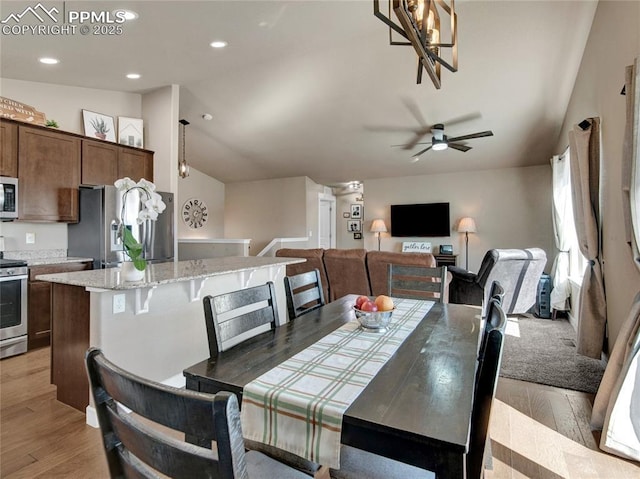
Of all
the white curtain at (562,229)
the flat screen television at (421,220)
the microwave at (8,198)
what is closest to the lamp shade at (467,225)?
the flat screen television at (421,220)

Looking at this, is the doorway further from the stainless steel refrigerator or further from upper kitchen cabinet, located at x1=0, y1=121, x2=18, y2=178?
upper kitchen cabinet, located at x1=0, y1=121, x2=18, y2=178

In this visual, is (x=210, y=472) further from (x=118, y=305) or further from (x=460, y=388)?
(x=118, y=305)

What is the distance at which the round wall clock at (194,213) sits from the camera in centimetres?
751

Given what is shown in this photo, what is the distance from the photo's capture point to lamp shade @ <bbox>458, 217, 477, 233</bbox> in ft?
22.6

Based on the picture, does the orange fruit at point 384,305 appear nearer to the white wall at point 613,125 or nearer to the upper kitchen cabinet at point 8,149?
the white wall at point 613,125

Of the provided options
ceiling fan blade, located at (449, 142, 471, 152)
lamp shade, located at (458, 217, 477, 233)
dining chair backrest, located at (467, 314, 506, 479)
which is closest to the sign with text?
Result: lamp shade, located at (458, 217, 477, 233)

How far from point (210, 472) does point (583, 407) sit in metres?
2.78

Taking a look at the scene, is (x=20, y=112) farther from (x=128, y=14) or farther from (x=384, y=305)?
(x=384, y=305)

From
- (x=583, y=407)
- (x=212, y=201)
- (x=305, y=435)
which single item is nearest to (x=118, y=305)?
(x=305, y=435)

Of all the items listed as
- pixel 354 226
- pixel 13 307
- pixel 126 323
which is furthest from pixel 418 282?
pixel 354 226

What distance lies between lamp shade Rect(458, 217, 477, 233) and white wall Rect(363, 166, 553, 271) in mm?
254

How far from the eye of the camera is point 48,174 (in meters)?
3.75

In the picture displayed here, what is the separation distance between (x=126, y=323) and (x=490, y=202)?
22.2ft

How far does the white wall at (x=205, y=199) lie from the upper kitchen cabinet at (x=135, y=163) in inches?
109
